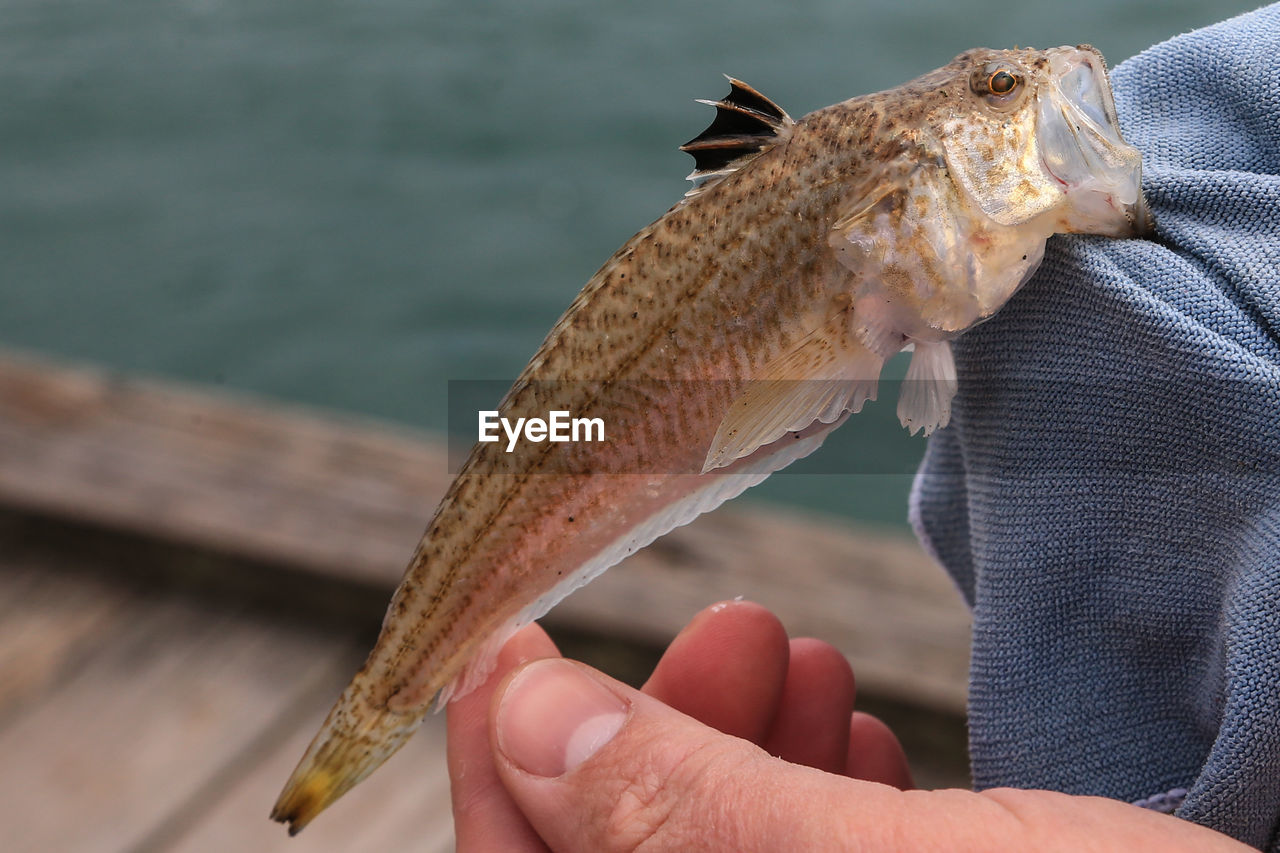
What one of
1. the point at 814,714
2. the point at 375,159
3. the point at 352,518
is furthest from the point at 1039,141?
the point at 375,159

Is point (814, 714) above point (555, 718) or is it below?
below

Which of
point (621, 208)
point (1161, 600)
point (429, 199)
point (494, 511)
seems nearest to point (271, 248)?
point (429, 199)

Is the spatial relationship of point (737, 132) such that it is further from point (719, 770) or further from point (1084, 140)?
point (719, 770)

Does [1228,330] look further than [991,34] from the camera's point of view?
No

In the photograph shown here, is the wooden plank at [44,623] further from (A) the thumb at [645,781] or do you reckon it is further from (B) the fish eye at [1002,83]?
(B) the fish eye at [1002,83]

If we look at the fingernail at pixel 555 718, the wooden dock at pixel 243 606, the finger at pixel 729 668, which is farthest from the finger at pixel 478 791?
the wooden dock at pixel 243 606

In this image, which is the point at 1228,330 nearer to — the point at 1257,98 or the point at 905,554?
the point at 1257,98
